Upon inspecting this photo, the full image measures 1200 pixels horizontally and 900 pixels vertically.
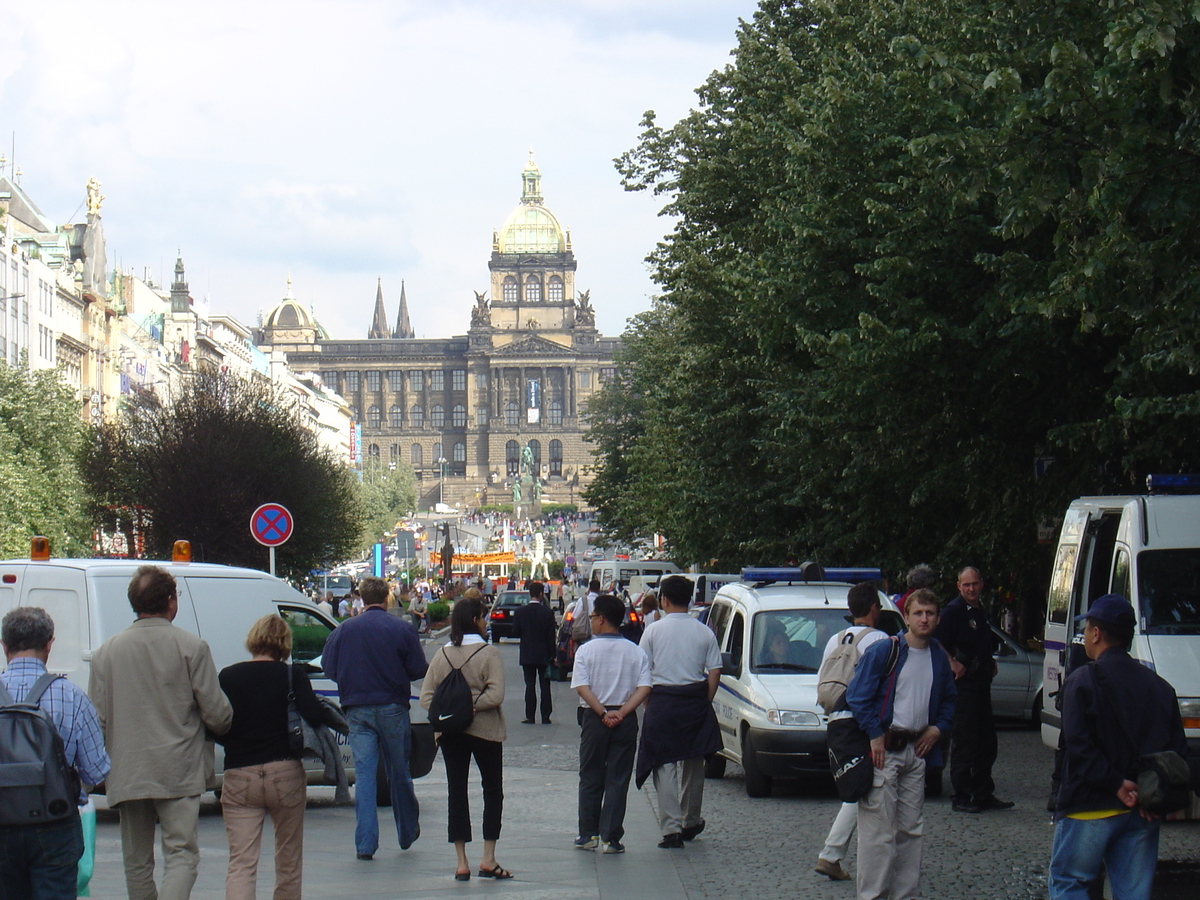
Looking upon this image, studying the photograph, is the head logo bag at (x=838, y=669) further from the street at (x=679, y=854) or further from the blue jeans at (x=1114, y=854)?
the blue jeans at (x=1114, y=854)

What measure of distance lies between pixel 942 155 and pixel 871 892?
7.94 meters

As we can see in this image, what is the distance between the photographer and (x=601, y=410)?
73.5m

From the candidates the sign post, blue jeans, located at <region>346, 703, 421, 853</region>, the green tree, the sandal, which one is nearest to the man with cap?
the sandal

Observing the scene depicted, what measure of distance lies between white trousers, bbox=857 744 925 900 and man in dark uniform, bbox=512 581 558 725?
13.2 m

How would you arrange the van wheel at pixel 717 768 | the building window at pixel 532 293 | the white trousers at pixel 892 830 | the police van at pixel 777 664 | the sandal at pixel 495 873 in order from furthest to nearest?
1. the building window at pixel 532 293
2. the van wheel at pixel 717 768
3. the police van at pixel 777 664
4. the sandal at pixel 495 873
5. the white trousers at pixel 892 830

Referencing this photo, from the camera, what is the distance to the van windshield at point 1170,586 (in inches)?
474

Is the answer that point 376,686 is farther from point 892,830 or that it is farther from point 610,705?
point 892,830

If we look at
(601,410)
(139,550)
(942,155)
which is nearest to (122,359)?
(601,410)

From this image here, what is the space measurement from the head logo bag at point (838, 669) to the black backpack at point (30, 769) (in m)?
4.64

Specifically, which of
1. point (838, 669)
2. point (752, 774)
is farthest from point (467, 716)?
point (752, 774)

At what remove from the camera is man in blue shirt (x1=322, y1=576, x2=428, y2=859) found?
35.2 ft

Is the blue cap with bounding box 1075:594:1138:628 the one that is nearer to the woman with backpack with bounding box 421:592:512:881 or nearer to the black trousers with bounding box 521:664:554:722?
the woman with backpack with bounding box 421:592:512:881

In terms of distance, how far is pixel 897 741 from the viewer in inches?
331

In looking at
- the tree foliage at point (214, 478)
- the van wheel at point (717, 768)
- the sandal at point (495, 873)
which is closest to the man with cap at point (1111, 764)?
the sandal at point (495, 873)
